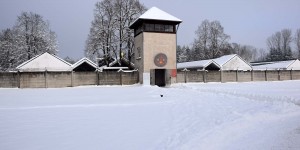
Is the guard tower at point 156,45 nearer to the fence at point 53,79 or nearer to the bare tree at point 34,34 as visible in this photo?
the fence at point 53,79

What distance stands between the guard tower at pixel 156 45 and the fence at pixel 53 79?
4078 mm

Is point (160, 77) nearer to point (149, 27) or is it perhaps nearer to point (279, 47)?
point (149, 27)

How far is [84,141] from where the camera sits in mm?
6230

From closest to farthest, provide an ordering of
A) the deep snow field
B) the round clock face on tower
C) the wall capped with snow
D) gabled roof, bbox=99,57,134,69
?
the deep snow field, the round clock face on tower, gabled roof, bbox=99,57,134,69, the wall capped with snow

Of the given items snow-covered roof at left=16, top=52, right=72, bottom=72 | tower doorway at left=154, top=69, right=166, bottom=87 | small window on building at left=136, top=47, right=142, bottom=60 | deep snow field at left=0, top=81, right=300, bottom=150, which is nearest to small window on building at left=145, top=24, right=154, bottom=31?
small window on building at left=136, top=47, right=142, bottom=60

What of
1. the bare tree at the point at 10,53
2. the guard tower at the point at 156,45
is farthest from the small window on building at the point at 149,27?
the bare tree at the point at 10,53

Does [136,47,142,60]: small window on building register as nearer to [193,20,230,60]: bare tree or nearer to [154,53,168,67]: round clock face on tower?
[154,53,168,67]: round clock face on tower

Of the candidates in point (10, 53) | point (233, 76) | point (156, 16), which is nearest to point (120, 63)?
point (156, 16)

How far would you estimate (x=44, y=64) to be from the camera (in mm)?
36500

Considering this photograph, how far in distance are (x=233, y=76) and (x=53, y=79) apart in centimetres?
2388

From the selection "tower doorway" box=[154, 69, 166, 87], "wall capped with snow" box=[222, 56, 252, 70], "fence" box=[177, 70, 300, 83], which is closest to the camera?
"tower doorway" box=[154, 69, 166, 87]

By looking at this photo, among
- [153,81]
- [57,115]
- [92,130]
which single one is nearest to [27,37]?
[153,81]

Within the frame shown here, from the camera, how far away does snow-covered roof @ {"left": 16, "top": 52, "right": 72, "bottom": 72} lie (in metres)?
36.0

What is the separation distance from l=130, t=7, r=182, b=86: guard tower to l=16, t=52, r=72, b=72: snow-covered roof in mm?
11463
